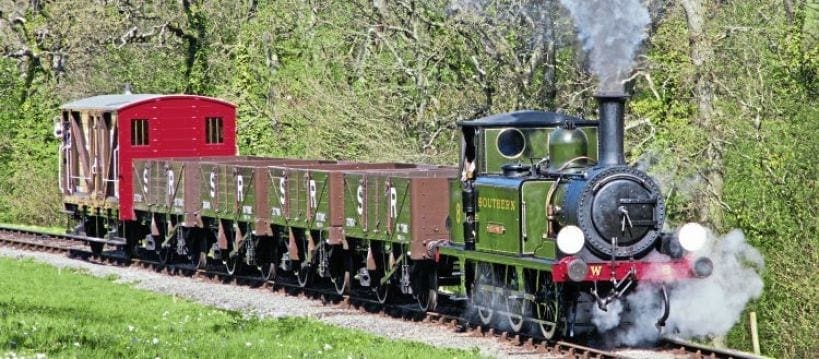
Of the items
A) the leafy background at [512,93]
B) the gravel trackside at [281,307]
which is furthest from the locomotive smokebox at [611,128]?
the leafy background at [512,93]

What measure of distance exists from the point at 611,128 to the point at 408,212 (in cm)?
416

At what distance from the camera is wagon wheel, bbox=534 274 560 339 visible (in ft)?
49.7

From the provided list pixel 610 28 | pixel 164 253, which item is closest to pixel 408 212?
pixel 610 28

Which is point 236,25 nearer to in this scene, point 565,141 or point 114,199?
point 114,199

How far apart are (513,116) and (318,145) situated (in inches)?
572

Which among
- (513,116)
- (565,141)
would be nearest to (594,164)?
(565,141)

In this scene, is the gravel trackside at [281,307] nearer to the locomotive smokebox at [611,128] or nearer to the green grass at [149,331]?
the green grass at [149,331]

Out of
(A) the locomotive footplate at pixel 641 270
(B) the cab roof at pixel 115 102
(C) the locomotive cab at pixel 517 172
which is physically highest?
(B) the cab roof at pixel 115 102

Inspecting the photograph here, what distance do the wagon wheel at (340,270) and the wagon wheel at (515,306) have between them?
4.78 meters

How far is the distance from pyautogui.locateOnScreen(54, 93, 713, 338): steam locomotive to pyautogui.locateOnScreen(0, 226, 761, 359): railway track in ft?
0.70

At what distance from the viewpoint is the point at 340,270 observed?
21047 millimetres

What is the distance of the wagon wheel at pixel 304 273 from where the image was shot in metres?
21.5

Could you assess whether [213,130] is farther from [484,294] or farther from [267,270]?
[484,294]

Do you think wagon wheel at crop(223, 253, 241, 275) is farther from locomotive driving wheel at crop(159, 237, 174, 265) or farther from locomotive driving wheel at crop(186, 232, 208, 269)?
locomotive driving wheel at crop(159, 237, 174, 265)
